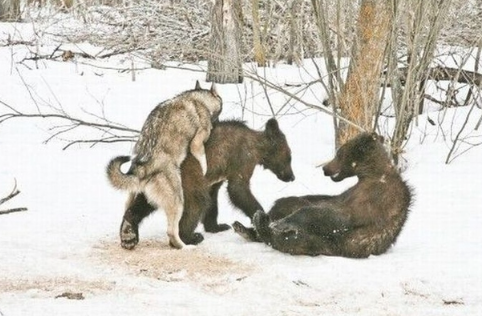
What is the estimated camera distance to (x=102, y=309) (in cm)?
529

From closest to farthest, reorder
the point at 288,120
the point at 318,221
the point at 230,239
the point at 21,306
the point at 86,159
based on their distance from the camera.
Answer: the point at 21,306 → the point at 318,221 → the point at 230,239 → the point at 86,159 → the point at 288,120

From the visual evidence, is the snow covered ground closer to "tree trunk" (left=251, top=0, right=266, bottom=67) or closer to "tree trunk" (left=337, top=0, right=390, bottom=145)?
"tree trunk" (left=337, top=0, right=390, bottom=145)

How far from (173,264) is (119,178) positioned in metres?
0.94

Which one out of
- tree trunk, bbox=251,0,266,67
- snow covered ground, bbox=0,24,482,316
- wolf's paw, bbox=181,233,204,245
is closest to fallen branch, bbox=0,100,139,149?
snow covered ground, bbox=0,24,482,316

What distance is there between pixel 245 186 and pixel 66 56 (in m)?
11.4

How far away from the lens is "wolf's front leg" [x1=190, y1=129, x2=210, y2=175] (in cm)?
770

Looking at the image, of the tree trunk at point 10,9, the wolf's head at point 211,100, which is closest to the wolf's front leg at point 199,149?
the wolf's head at point 211,100

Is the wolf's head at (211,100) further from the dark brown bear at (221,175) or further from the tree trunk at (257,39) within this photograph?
the tree trunk at (257,39)

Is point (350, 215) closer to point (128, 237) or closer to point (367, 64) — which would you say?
point (128, 237)

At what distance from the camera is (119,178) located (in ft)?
23.7

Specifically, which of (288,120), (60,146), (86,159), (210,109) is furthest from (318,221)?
(288,120)

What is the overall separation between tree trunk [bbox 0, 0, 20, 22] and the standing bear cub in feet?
62.2

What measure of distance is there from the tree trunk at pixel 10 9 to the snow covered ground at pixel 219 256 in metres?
13.2

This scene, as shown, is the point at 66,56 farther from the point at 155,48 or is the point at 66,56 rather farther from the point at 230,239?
the point at 230,239
